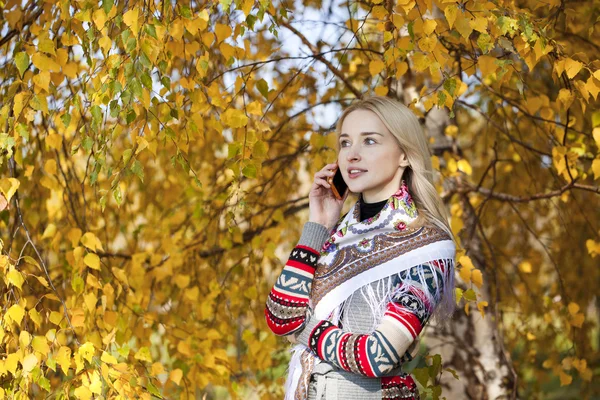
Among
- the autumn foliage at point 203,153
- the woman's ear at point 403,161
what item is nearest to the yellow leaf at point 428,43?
the autumn foliage at point 203,153

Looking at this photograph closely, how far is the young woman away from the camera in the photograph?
1587 mm

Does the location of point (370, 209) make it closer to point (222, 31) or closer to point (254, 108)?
point (254, 108)

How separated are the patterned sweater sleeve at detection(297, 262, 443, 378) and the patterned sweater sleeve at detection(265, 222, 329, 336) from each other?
0.03m

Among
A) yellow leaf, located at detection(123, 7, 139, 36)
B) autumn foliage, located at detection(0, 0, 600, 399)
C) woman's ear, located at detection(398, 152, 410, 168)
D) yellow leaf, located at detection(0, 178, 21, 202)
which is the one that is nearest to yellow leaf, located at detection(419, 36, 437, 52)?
autumn foliage, located at detection(0, 0, 600, 399)

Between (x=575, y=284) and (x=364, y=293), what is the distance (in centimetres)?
365

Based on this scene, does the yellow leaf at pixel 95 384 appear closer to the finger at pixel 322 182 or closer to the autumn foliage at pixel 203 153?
the autumn foliage at pixel 203 153

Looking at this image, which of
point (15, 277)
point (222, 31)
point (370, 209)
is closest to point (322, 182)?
point (370, 209)

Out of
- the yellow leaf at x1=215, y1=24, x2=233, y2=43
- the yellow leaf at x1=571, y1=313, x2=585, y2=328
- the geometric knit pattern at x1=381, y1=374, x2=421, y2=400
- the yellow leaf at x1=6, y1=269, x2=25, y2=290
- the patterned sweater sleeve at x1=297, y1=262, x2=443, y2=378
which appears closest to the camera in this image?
the patterned sweater sleeve at x1=297, y1=262, x2=443, y2=378

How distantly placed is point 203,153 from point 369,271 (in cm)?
262

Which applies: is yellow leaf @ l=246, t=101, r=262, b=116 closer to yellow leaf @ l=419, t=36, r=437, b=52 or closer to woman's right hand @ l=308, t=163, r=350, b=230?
woman's right hand @ l=308, t=163, r=350, b=230

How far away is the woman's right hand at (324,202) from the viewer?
186 cm

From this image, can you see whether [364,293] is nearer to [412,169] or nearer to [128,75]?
[412,169]

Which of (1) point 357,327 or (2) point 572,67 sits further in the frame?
Result: (2) point 572,67

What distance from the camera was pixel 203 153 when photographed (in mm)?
4199
